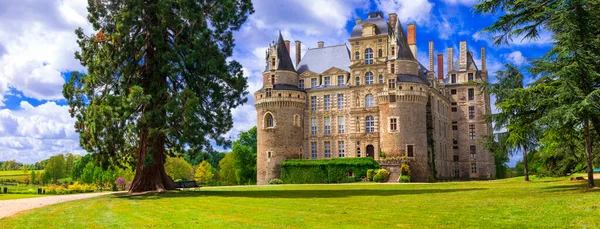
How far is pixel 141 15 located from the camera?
28.6m

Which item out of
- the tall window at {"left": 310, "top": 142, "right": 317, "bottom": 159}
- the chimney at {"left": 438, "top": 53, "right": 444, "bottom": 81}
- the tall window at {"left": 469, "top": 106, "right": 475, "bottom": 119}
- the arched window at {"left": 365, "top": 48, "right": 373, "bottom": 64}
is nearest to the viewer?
the arched window at {"left": 365, "top": 48, "right": 373, "bottom": 64}

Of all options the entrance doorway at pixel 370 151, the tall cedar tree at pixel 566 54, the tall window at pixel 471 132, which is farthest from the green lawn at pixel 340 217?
the tall window at pixel 471 132

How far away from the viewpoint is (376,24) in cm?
5781

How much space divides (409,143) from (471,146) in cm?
1875

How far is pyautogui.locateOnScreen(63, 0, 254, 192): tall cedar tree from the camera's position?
2695 cm

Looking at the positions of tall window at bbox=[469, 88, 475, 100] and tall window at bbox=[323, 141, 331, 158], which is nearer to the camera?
tall window at bbox=[323, 141, 331, 158]

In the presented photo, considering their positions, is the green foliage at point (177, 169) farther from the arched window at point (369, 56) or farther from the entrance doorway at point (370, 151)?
the arched window at point (369, 56)

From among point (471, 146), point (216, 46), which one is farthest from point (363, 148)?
point (216, 46)

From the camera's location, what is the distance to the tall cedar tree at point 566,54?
65.7 ft

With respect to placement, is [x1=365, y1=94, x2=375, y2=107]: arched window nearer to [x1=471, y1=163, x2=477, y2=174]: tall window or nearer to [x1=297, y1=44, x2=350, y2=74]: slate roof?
[x1=297, y1=44, x2=350, y2=74]: slate roof

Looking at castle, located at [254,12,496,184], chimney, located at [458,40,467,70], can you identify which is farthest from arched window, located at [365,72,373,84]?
chimney, located at [458,40,467,70]

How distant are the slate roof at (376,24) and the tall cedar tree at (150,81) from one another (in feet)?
94.0

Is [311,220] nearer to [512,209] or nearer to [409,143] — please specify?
[512,209]

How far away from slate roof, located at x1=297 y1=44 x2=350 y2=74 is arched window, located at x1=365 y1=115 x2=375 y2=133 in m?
6.61
